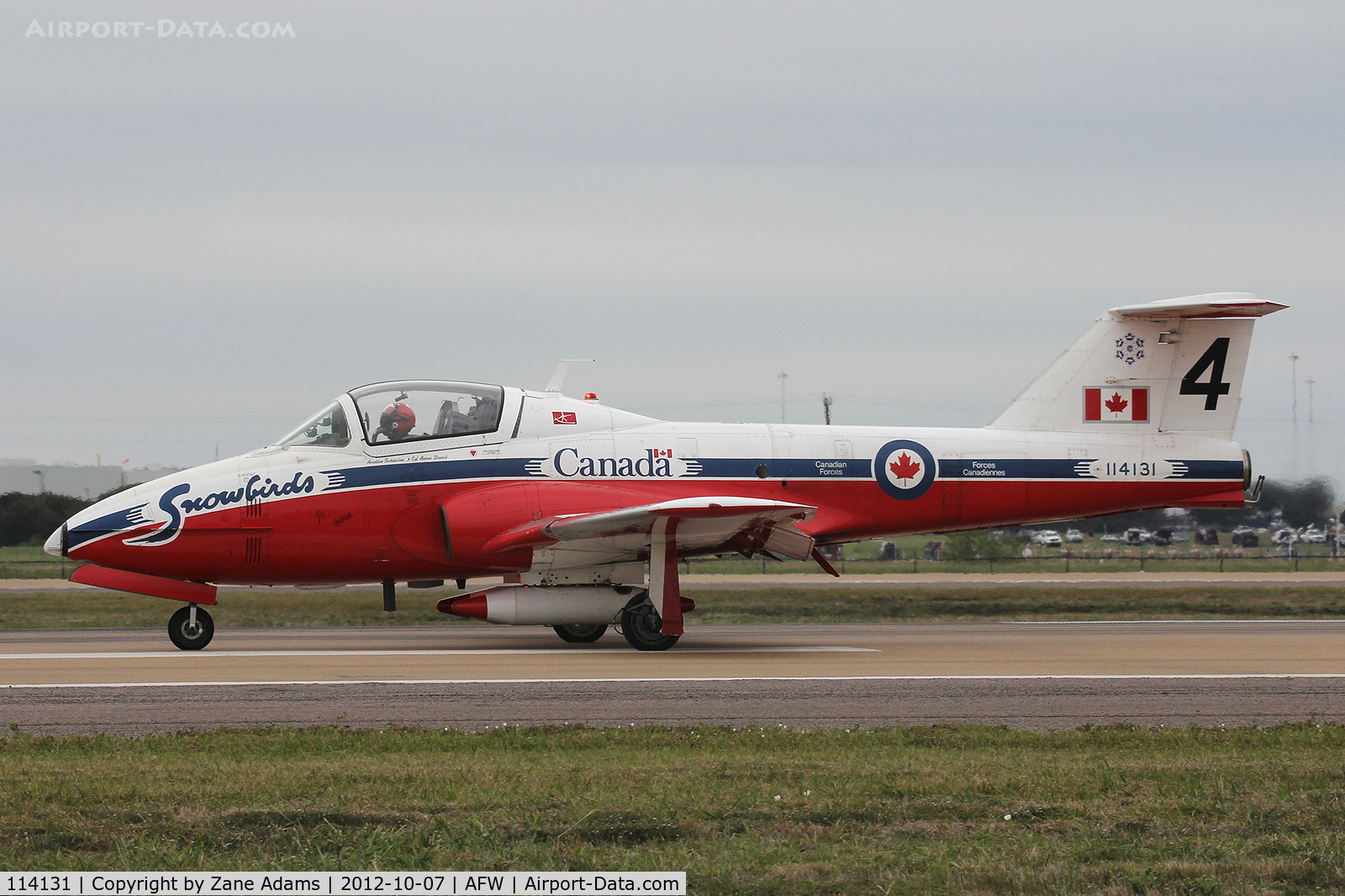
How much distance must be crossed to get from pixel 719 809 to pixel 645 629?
10100 mm

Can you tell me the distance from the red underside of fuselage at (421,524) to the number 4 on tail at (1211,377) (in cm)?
359

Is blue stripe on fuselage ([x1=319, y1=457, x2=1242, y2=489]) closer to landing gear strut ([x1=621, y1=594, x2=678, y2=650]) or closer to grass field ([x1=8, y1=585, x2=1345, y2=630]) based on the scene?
landing gear strut ([x1=621, y1=594, x2=678, y2=650])

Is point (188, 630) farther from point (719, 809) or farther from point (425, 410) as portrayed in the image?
point (719, 809)

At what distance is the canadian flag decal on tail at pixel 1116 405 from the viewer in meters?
19.3

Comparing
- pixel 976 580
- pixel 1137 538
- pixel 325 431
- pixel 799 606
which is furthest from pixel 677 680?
pixel 1137 538

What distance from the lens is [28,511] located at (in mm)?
42094

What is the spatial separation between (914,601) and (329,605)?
42.0 feet

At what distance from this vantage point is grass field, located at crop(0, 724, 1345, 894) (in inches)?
234

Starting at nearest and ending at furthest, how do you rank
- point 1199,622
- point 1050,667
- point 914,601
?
point 1050,667 < point 1199,622 < point 914,601

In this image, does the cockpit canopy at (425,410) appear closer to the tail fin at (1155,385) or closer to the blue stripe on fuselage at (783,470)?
the blue stripe on fuselage at (783,470)

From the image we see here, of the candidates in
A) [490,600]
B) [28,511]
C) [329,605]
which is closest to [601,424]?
[490,600]

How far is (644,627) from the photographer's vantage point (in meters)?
17.1

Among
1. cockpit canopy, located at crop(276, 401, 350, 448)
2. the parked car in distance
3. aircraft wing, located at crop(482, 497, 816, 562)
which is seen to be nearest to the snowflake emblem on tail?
aircraft wing, located at crop(482, 497, 816, 562)

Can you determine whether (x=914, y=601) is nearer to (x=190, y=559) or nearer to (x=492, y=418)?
(x=492, y=418)
